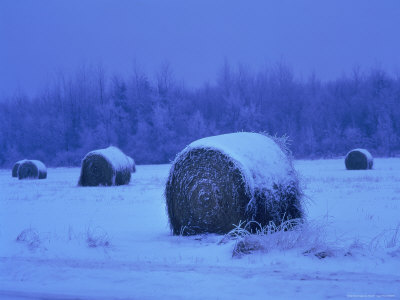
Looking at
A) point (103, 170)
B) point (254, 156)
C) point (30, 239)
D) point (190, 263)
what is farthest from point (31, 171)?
point (190, 263)

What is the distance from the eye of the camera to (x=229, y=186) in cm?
768

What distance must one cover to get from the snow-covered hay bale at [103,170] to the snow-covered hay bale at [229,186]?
11.6 meters

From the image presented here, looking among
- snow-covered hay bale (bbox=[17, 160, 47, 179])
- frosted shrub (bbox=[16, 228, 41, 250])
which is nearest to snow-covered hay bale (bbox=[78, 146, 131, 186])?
snow-covered hay bale (bbox=[17, 160, 47, 179])

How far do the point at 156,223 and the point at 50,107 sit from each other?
56.6 m

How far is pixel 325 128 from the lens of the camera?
5409cm

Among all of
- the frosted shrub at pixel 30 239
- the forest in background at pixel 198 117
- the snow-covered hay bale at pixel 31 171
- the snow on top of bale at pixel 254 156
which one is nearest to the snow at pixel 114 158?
the snow-covered hay bale at pixel 31 171

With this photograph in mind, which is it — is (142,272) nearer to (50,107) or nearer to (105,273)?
(105,273)

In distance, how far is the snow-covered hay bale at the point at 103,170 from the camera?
64.6 feet

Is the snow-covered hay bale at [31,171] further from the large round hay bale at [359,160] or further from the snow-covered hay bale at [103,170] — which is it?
the large round hay bale at [359,160]

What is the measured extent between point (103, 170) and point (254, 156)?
1288 cm

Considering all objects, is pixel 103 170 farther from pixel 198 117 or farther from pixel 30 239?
pixel 198 117

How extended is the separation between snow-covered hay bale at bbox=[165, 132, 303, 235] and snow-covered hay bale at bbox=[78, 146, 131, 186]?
11591 mm

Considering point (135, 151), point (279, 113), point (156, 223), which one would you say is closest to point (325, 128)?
point (279, 113)

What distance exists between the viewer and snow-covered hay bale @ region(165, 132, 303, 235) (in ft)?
24.9
